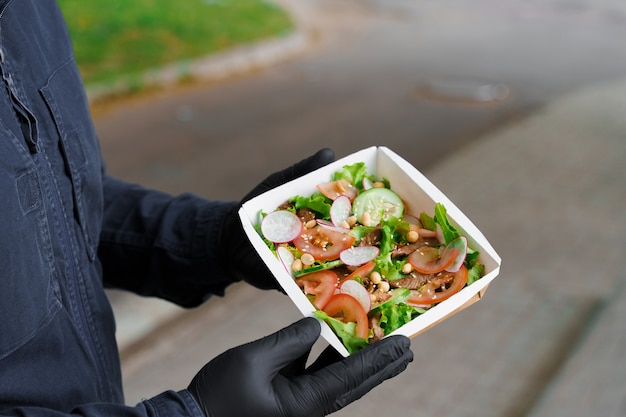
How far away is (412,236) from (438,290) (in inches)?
6.2

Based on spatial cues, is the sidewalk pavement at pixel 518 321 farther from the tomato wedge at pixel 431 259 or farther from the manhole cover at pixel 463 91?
the manhole cover at pixel 463 91

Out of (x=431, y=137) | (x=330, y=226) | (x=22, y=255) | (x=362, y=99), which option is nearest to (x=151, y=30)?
(x=362, y=99)

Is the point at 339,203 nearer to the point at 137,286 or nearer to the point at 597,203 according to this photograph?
the point at 137,286

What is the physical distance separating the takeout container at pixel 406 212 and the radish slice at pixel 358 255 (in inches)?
5.6

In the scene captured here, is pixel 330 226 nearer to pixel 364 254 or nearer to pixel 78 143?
pixel 364 254

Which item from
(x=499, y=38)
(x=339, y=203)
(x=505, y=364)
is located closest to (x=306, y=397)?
(x=339, y=203)

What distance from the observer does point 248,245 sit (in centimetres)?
174

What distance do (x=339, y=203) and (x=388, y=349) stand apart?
45cm

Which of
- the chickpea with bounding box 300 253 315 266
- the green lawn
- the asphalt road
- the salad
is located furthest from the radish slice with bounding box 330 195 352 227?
the green lawn

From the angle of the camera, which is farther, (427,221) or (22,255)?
(427,221)

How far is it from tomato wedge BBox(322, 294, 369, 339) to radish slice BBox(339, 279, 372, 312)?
17 mm

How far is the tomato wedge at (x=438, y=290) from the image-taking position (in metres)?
1.55

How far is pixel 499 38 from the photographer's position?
1106 centimetres

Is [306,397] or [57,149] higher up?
[57,149]
